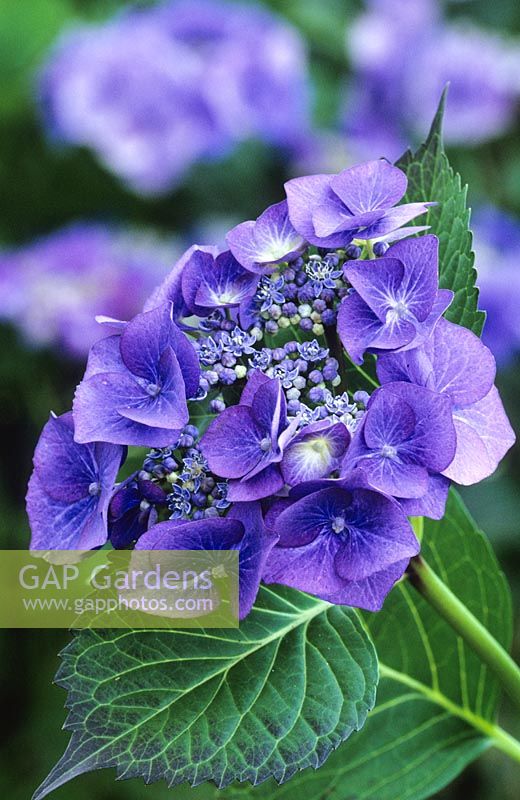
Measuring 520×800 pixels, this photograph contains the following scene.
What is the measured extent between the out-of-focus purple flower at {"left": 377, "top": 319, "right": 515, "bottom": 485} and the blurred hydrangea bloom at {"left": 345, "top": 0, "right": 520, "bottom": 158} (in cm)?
167

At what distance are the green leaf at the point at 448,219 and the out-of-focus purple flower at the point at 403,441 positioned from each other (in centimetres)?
16

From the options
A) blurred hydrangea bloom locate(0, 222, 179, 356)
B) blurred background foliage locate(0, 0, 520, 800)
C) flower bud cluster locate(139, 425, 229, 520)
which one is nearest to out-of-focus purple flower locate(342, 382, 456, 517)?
flower bud cluster locate(139, 425, 229, 520)

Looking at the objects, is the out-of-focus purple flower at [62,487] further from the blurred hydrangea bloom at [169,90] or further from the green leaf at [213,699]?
the blurred hydrangea bloom at [169,90]

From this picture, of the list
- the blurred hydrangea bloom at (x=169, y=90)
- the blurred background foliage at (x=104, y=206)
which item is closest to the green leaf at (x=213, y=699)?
the blurred background foliage at (x=104, y=206)

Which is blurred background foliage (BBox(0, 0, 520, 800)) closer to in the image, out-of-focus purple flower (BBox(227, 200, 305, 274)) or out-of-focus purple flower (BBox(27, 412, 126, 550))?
out-of-focus purple flower (BBox(27, 412, 126, 550))

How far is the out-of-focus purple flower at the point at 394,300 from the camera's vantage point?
657 millimetres

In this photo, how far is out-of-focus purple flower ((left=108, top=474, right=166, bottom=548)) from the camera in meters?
0.66

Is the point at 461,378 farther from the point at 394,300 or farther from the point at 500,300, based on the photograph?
the point at 500,300

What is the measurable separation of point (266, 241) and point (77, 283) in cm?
124

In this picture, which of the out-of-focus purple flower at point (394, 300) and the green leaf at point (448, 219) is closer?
the out-of-focus purple flower at point (394, 300)

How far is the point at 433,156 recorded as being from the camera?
82 cm

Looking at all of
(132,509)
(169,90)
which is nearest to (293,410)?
(132,509)

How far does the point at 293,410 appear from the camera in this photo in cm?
65

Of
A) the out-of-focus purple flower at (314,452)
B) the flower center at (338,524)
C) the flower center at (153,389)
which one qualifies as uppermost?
the out-of-focus purple flower at (314,452)
